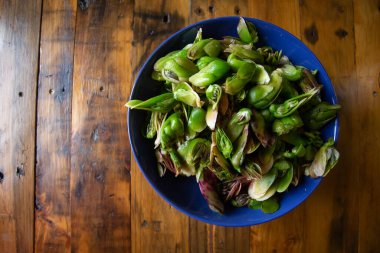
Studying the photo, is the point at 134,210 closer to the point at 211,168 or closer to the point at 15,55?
the point at 211,168

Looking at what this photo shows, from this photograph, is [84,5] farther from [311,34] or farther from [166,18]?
[311,34]

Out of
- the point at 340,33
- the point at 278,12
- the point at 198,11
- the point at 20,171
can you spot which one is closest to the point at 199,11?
the point at 198,11

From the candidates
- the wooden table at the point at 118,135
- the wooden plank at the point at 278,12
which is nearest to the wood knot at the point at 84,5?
the wooden table at the point at 118,135

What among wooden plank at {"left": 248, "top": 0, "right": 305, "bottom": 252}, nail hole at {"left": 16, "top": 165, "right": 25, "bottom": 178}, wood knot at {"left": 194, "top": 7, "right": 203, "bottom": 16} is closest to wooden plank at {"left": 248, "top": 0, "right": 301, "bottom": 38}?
wooden plank at {"left": 248, "top": 0, "right": 305, "bottom": 252}

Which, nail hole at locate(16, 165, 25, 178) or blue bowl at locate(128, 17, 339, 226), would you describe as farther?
nail hole at locate(16, 165, 25, 178)

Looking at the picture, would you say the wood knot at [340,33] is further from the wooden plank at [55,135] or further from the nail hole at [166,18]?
the wooden plank at [55,135]

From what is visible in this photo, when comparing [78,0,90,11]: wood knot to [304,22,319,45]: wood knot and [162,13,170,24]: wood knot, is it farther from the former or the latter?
[304,22,319,45]: wood knot
